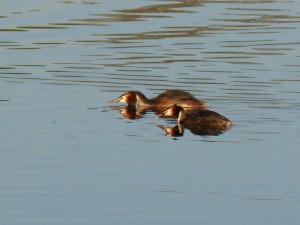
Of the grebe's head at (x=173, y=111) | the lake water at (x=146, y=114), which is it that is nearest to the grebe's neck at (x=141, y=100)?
the lake water at (x=146, y=114)

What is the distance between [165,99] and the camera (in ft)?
59.9

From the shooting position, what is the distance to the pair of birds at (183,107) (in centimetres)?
1634

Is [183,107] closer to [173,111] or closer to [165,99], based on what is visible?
[165,99]

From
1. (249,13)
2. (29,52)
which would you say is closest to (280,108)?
(29,52)

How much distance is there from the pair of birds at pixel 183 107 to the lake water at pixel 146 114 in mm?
212

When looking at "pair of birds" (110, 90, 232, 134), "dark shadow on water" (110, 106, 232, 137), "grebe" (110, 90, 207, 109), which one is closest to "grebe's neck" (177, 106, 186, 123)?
"pair of birds" (110, 90, 232, 134)

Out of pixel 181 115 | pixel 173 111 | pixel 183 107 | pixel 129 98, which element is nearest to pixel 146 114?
pixel 129 98

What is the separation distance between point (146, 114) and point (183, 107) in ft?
1.93

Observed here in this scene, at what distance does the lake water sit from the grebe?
260 mm

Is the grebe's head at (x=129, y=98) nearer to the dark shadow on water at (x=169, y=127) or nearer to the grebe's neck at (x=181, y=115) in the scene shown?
the dark shadow on water at (x=169, y=127)

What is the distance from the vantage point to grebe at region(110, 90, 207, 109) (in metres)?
17.9

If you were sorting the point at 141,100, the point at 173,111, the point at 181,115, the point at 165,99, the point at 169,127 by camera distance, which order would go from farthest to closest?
the point at 141,100
the point at 165,99
the point at 173,111
the point at 181,115
the point at 169,127

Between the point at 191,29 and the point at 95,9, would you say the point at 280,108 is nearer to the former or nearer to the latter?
the point at 191,29

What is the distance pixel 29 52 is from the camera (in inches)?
868
